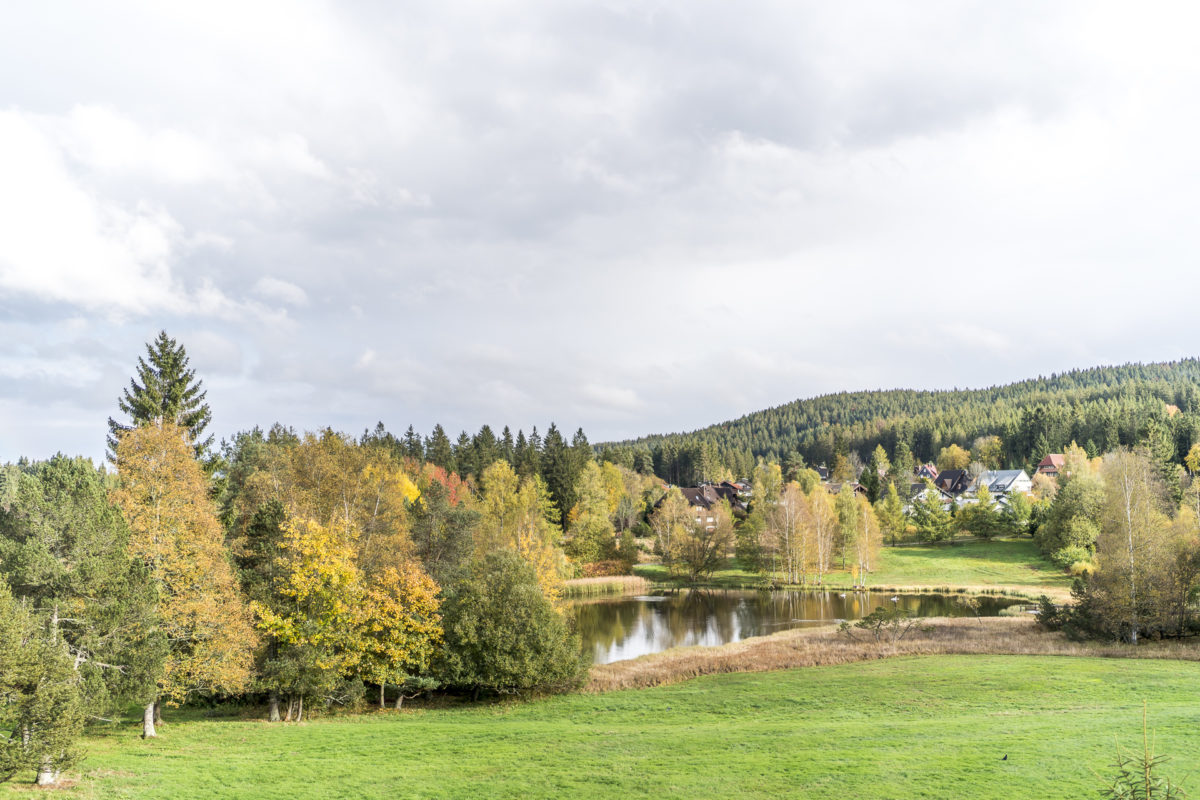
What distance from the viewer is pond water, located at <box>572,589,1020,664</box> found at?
164ft

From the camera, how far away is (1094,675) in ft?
93.3

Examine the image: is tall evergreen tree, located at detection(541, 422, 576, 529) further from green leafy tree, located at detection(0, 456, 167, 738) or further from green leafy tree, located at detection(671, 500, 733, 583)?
green leafy tree, located at detection(0, 456, 167, 738)

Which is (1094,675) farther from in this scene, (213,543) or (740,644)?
(213,543)

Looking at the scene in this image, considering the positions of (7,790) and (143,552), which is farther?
(143,552)

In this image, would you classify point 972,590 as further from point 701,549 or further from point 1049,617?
point 701,549

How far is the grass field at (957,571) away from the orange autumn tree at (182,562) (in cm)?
6520

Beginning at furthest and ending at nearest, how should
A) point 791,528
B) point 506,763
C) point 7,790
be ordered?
point 791,528
point 506,763
point 7,790

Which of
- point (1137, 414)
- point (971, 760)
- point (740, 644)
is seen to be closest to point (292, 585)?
point (971, 760)

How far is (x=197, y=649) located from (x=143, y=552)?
435cm

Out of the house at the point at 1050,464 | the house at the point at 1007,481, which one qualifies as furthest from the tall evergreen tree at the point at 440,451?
the house at the point at 1050,464

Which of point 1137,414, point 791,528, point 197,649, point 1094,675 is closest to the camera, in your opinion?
point 197,649

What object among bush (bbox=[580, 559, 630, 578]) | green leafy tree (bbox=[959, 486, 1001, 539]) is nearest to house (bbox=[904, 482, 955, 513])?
green leafy tree (bbox=[959, 486, 1001, 539])

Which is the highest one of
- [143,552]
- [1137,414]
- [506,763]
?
[1137,414]

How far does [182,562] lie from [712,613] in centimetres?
4796
